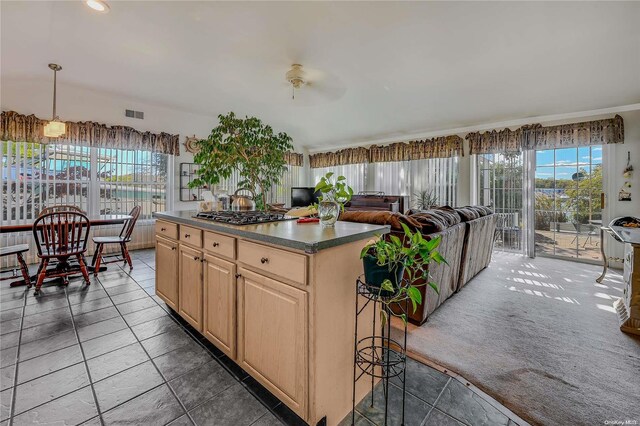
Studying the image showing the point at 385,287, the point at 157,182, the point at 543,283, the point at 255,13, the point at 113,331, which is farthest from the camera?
the point at 157,182

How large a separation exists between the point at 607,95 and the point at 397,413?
499cm

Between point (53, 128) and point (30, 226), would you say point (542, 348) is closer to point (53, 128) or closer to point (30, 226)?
point (30, 226)

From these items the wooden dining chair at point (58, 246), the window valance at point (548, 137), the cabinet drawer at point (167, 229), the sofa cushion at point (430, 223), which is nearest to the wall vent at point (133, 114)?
the wooden dining chair at point (58, 246)

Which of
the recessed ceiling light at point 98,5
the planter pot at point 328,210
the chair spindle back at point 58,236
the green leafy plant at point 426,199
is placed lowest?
the chair spindle back at point 58,236

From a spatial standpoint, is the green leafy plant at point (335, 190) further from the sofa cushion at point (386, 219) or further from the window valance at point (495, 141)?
the window valance at point (495, 141)

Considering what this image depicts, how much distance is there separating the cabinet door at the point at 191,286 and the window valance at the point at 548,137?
200 inches

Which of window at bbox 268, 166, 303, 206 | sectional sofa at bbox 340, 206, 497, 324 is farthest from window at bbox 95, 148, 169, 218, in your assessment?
sectional sofa at bbox 340, 206, 497, 324

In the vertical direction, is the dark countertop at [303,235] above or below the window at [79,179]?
below

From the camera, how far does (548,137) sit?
4438 millimetres

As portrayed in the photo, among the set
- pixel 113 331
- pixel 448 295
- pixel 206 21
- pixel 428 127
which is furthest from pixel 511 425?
pixel 428 127

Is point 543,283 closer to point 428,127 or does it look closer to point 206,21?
point 428,127

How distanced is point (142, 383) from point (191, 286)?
0.61 m

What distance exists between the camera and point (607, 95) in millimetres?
3748

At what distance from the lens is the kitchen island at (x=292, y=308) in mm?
1183
